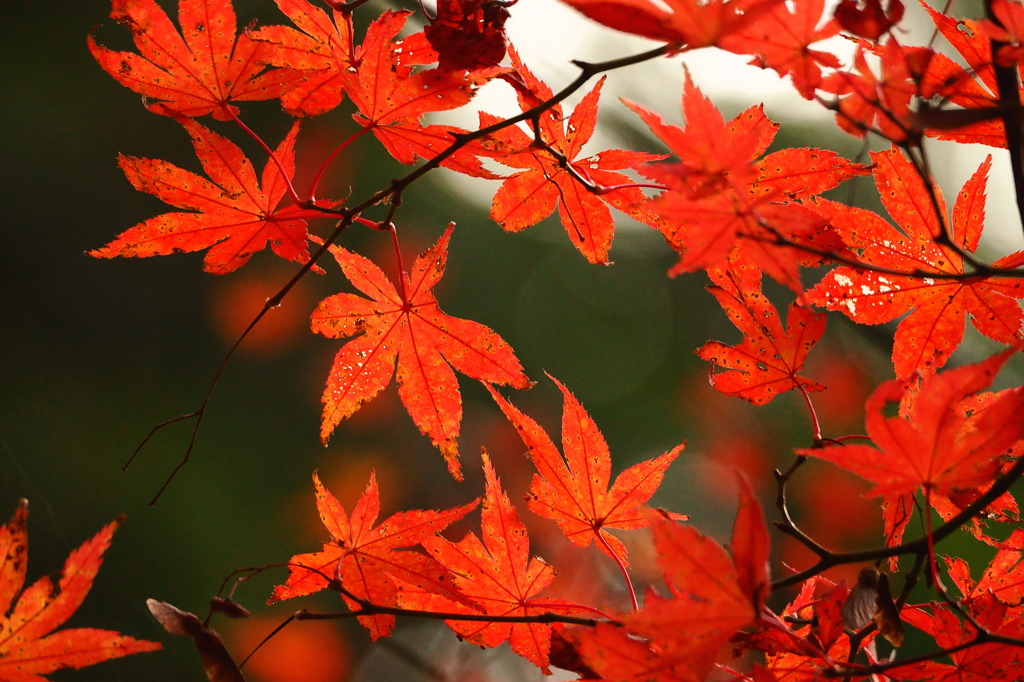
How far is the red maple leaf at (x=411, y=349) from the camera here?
676mm

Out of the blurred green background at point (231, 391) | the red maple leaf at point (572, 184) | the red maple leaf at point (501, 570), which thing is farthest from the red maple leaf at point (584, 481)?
the blurred green background at point (231, 391)

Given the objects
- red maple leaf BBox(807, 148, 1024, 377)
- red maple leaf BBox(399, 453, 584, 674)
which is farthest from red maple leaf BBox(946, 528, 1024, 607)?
red maple leaf BBox(399, 453, 584, 674)

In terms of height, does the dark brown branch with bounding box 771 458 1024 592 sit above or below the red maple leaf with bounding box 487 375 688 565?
above

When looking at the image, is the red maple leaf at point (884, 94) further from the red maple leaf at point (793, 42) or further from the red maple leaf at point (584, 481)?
the red maple leaf at point (584, 481)

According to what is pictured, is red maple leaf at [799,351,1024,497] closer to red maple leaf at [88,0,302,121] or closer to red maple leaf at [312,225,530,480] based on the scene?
red maple leaf at [312,225,530,480]

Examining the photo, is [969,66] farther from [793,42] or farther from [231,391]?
[231,391]

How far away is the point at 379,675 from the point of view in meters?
2.42

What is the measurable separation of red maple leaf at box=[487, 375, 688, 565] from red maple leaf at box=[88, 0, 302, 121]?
1.32 ft

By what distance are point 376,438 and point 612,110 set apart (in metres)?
1.61

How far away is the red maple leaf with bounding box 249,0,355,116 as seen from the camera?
24.1 inches

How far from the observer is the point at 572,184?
699mm

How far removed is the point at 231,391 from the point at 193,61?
206 centimetres

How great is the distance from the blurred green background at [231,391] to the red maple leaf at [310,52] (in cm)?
142

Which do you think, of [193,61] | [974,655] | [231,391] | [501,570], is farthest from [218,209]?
[231,391]
